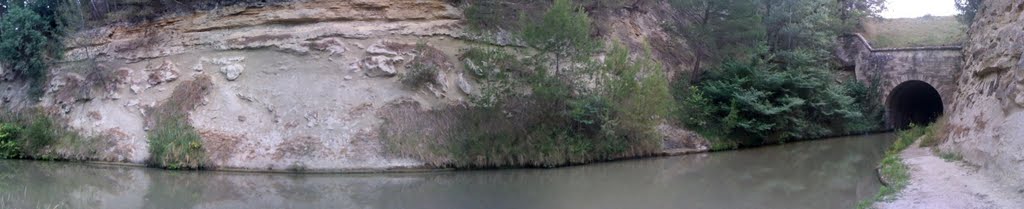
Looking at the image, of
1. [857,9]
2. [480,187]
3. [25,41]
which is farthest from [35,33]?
[857,9]

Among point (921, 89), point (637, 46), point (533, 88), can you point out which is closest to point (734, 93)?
point (637, 46)

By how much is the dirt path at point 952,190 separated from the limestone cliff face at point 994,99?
23 centimetres

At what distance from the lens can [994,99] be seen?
13258mm

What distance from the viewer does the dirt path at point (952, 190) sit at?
9793mm

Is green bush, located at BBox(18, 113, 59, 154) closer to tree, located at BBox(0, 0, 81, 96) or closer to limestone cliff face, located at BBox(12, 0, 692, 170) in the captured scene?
limestone cliff face, located at BBox(12, 0, 692, 170)

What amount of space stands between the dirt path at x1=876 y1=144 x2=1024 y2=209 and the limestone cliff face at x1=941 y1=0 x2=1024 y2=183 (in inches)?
8.9

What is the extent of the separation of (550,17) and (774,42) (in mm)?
13767

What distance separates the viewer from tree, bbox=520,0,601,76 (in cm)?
1828

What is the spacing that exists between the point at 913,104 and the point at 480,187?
960 inches

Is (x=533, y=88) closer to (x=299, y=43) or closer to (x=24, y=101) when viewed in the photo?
(x=299, y=43)

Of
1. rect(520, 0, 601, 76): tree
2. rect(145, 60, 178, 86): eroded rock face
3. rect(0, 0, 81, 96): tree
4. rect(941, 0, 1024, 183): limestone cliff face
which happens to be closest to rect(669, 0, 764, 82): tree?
rect(941, 0, 1024, 183): limestone cliff face

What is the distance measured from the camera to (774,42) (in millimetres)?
28766

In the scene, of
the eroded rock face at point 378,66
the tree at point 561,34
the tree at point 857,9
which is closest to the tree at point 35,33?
the eroded rock face at point 378,66

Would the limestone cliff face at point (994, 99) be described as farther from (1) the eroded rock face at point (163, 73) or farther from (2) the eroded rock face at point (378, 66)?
(1) the eroded rock face at point (163, 73)
